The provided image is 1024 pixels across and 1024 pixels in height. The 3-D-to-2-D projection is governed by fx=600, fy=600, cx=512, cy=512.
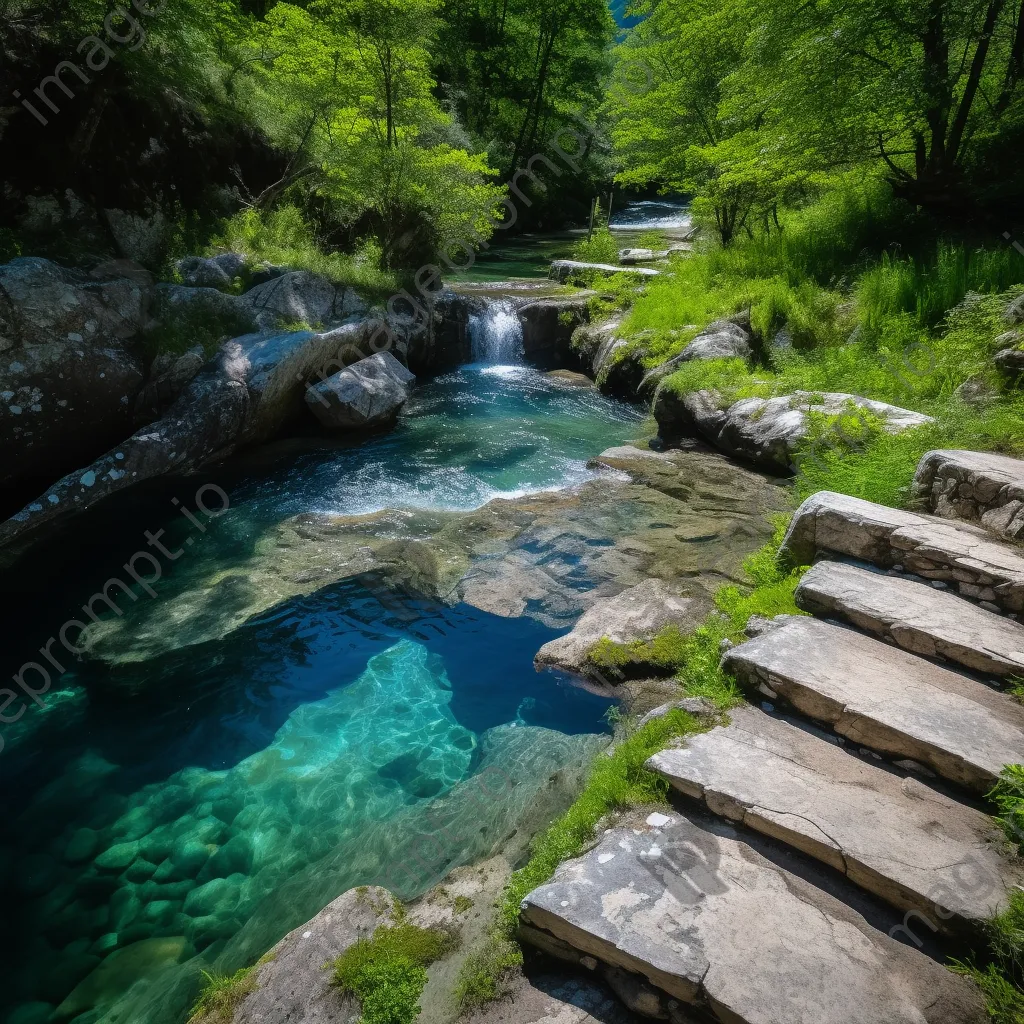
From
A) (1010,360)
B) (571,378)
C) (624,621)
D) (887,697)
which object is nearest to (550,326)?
(571,378)

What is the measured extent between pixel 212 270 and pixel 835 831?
1200cm

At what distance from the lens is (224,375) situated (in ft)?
31.8

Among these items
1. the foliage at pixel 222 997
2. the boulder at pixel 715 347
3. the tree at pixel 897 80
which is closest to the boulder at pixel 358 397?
the boulder at pixel 715 347

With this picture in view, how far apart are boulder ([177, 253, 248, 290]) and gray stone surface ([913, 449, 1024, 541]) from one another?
11.0m

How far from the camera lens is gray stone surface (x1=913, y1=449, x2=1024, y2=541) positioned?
4.77m

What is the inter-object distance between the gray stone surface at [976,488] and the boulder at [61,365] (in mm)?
10140

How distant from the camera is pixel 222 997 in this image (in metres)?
3.20

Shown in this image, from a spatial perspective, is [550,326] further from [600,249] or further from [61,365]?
[61,365]

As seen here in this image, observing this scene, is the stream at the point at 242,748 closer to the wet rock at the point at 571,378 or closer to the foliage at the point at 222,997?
the foliage at the point at 222,997

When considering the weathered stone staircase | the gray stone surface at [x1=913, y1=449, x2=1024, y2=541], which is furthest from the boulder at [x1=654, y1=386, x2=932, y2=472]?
the weathered stone staircase

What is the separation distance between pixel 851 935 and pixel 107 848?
15.6ft

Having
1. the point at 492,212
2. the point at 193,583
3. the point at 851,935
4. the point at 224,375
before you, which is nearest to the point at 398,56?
the point at 492,212

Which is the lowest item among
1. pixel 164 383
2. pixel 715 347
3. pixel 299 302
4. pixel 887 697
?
pixel 887 697

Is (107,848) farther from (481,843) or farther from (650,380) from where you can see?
(650,380)
